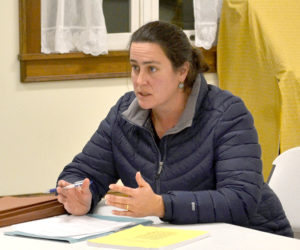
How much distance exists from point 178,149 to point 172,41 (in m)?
0.37

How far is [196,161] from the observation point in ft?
7.16

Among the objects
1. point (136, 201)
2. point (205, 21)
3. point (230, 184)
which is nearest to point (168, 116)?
point (230, 184)

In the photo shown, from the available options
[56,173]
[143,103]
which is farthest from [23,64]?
[143,103]

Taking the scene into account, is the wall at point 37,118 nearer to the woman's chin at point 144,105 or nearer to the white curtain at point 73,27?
the white curtain at point 73,27

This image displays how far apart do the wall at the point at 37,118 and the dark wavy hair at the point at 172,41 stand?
183 cm

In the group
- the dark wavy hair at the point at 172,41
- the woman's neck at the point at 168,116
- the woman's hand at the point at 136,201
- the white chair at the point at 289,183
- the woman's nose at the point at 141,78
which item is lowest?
the white chair at the point at 289,183

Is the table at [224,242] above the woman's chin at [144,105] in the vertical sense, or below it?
below

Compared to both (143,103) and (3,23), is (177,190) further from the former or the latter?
(3,23)

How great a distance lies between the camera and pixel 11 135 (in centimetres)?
402

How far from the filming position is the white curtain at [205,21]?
451 cm

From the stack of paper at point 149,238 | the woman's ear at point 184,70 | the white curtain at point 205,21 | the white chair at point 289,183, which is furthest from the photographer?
the white curtain at point 205,21

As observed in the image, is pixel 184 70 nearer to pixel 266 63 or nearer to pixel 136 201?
pixel 136 201

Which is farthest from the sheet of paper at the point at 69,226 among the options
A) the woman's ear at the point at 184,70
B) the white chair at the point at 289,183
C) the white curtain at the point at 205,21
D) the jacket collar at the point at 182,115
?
the white curtain at the point at 205,21

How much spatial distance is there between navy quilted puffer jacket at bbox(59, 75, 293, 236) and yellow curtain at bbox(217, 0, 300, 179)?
1.79 metres
